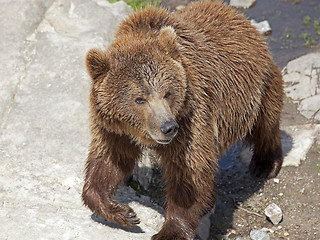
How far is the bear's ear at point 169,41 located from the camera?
448 centimetres

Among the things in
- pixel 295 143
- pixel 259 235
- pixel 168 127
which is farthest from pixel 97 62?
pixel 295 143

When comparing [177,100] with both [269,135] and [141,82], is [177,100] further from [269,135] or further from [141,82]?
[269,135]

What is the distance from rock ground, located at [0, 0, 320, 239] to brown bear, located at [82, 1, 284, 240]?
0.42 metres

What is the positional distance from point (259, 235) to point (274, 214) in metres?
0.37

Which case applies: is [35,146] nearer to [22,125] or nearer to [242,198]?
[22,125]

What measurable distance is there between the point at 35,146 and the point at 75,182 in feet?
2.41

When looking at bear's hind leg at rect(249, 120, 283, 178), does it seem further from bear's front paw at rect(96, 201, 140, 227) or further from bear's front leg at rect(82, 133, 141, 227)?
bear's front paw at rect(96, 201, 140, 227)

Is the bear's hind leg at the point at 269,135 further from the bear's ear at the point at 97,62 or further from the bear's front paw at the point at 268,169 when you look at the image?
the bear's ear at the point at 97,62

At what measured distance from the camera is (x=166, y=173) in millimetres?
4984

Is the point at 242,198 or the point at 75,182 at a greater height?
the point at 75,182

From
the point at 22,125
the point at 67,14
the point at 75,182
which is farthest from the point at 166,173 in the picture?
the point at 67,14

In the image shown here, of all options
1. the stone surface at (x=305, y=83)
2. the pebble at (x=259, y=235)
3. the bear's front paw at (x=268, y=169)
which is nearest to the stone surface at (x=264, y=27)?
the stone surface at (x=305, y=83)

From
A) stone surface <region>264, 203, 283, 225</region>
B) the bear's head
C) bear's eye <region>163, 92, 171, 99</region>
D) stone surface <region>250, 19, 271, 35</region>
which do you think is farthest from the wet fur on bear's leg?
stone surface <region>250, 19, 271, 35</region>

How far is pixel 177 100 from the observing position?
174 inches
